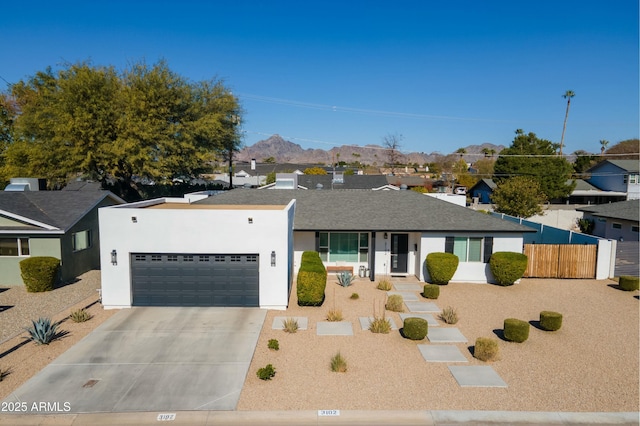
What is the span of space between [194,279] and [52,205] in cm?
1099

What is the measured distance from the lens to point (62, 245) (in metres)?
18.1

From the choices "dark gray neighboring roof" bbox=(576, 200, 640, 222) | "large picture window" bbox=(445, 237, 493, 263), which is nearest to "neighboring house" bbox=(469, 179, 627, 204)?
"dark gray neighboring roof" bbox=(576, 200, 640, 222)

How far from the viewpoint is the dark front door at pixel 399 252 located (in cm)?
1930

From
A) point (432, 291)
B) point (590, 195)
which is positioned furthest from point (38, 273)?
point (590, 195)

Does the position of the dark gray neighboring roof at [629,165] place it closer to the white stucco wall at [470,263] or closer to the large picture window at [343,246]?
the white stucco wall at [470,263]

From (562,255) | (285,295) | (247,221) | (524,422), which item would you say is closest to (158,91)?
(247,221)

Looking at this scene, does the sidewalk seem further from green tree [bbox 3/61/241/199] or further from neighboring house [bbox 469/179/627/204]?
neighboring house [bbox 469/179/627/204]

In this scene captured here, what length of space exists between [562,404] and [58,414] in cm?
1102

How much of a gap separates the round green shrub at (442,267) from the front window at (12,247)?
19.2m

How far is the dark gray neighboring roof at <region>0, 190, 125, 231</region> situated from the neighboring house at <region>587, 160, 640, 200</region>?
57.5 m

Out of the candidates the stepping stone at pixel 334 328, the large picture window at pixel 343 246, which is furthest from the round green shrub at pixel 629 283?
the stepping stone at pixel 334 328

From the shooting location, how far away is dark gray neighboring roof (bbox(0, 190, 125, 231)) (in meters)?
18.1

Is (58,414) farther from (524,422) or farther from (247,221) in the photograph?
(524,422)

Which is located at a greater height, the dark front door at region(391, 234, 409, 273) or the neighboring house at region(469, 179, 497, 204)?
the neighboring house at region(469, 179, 497, 204)
